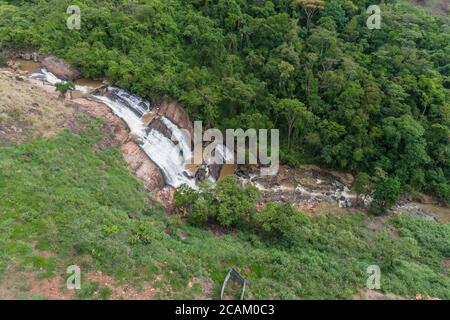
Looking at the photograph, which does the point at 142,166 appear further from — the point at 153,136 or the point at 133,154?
the point at 153,136

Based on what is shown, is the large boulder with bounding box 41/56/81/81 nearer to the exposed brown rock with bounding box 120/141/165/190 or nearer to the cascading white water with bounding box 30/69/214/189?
the cascading white water with bounding box 30/69/214/189

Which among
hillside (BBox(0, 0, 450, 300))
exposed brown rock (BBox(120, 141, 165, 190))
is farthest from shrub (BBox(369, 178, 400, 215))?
exposed brown rock (BBox(120, 141, 165, 190))

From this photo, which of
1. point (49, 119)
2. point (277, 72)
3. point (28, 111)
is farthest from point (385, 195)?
point (28, 111)

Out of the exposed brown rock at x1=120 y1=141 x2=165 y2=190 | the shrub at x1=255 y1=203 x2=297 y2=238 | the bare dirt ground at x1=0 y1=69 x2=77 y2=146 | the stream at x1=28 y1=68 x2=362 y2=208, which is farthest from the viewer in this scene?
the stream at x1=28 y1=68 x2=362 y2=208

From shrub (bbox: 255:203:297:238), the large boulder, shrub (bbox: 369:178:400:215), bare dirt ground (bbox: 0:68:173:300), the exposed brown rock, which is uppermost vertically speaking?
the large boulder

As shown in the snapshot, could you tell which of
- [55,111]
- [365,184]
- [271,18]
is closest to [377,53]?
[271,18]

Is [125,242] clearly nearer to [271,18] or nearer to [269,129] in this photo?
[269,129]

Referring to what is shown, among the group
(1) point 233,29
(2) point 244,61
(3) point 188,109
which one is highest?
(1) point 233,29
